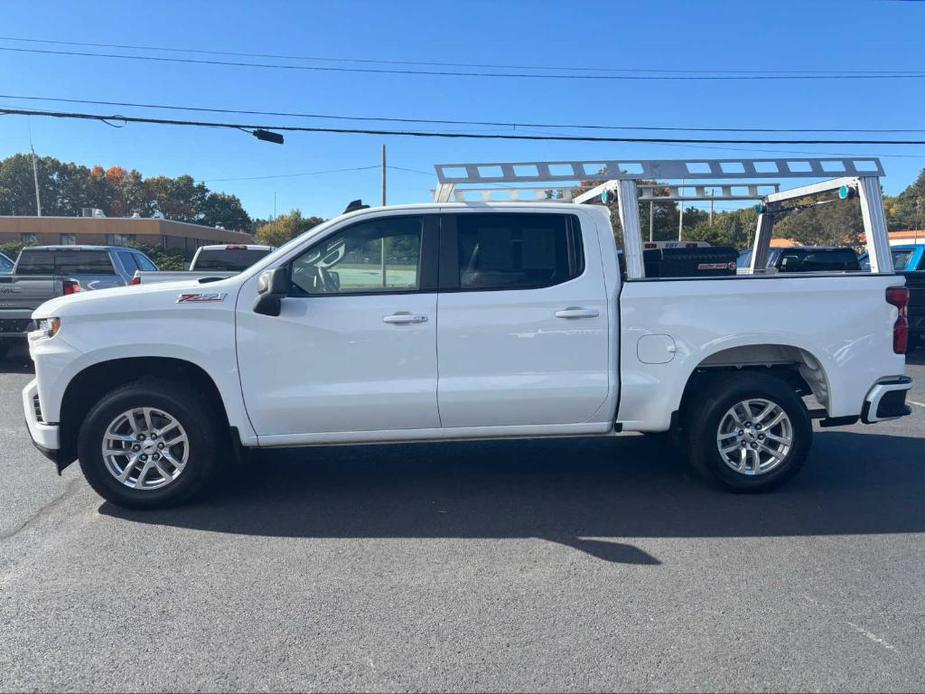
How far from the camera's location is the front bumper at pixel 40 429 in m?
4.69

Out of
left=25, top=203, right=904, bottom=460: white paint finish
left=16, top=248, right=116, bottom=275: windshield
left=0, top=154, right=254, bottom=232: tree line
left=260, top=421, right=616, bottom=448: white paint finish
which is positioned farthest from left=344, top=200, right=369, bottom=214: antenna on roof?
left=0, top=154, right=254, bottom=232: tree line

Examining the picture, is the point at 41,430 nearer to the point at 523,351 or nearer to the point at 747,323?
the point at 523,351

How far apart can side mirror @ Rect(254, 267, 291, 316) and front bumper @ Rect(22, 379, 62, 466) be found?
1.56 m

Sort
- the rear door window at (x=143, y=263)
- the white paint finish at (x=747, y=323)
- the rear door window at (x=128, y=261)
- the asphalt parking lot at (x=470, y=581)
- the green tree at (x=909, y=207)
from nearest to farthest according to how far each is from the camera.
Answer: the asphalt parking lot at (x=470, y=581), the white paint finish at (x=747, y=323), the rear door window at (x=128, y=261), the rear door window at (x=143, y=263), the green tree at (x=909, y=207)

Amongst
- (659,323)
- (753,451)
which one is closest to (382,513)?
(659,323)

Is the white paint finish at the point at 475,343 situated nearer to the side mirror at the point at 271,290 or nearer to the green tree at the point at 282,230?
the side mirror at the point at 271,290

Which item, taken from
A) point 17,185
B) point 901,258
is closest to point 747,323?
point 901,258

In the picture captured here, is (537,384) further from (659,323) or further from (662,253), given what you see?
(662,253)

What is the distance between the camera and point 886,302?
198 inches

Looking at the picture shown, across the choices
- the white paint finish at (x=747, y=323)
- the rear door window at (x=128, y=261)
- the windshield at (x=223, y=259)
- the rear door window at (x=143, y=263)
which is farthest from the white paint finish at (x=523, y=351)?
the rear door window at (x=143, y=263)

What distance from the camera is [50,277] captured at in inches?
415

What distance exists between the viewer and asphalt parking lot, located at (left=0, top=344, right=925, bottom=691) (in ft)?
10.0

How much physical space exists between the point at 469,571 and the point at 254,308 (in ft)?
7.07

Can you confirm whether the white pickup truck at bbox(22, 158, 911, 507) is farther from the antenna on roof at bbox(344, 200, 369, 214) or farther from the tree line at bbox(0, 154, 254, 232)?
the tree line at bbox(0, 154, 254, 232)
